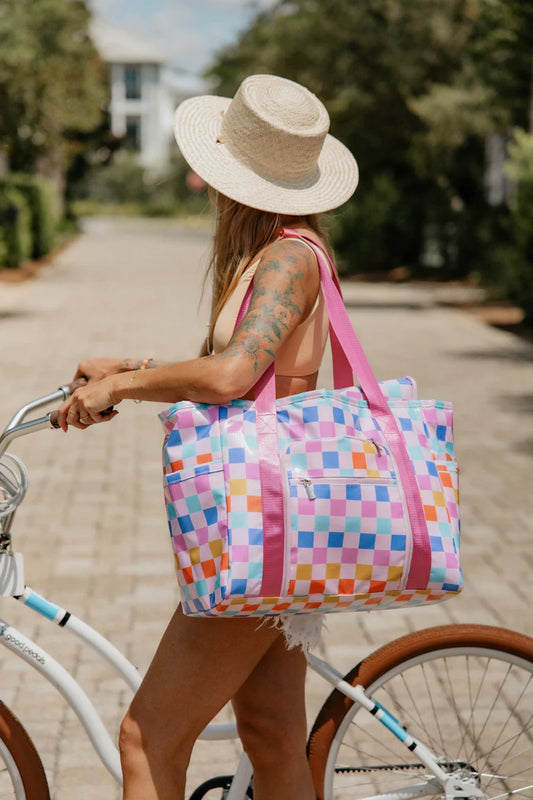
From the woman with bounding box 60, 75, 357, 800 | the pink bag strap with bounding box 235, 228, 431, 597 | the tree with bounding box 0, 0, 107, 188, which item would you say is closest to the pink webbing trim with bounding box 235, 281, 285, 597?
the pink bag strap with bounding box 235, 228, 431, 597

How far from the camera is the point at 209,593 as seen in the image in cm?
196

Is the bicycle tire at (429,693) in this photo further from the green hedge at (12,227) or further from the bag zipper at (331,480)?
the green hedge at (12,227)

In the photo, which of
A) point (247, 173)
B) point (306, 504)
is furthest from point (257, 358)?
point (247, 173)

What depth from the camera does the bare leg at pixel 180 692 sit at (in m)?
2.11

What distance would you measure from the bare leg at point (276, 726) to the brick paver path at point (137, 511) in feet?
3.18

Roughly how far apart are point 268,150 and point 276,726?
1.19 meters

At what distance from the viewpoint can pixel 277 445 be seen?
1.97m

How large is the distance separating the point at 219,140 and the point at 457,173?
2259cm

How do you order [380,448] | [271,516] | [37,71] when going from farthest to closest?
1. [37,71]
2. [380,448]
3. [271,516]

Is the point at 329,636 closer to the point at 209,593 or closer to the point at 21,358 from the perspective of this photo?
the point at 209,593

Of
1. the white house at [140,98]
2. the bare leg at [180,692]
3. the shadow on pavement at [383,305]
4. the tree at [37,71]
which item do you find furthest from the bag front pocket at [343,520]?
the white house at [140,98]

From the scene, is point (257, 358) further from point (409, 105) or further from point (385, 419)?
point (409, 105)

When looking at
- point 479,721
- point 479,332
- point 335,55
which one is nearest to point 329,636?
point 479,721

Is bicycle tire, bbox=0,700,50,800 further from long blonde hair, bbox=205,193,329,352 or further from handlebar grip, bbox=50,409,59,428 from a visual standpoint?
long blonde hair, bbox=205,193,329,352
